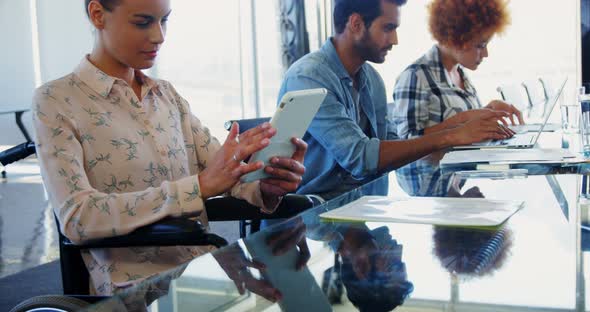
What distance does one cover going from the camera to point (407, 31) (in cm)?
715

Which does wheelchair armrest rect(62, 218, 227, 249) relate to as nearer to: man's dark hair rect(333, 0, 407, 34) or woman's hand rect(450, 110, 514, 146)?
woman's hand rect(450, 110, 514, 146)

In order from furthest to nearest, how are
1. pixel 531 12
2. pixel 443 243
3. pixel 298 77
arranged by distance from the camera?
pixel 531 12, pixel 298 77, pixel 443 243

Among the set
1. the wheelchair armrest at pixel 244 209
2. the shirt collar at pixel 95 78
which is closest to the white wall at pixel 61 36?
the shirt collar at pixel 95 78

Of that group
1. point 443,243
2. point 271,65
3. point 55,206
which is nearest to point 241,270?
point 443,243

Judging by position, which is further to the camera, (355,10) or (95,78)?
(355,10)

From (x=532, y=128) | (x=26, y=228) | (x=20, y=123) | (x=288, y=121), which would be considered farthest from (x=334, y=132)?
(x=20, y=123)

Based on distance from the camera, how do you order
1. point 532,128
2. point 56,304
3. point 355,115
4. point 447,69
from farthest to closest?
1. point 447,69
2. point 532,128
3. point 355,115
4. point 56,304

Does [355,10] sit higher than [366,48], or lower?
higher

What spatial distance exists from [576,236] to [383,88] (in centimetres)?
154

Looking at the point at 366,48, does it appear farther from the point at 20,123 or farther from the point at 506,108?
the point at 20,123

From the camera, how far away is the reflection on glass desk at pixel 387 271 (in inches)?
26.0

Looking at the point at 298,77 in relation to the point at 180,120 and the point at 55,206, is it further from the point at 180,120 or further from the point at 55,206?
the point at 55,206

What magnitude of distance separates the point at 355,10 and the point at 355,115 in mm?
350

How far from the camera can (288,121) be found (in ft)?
4.30
